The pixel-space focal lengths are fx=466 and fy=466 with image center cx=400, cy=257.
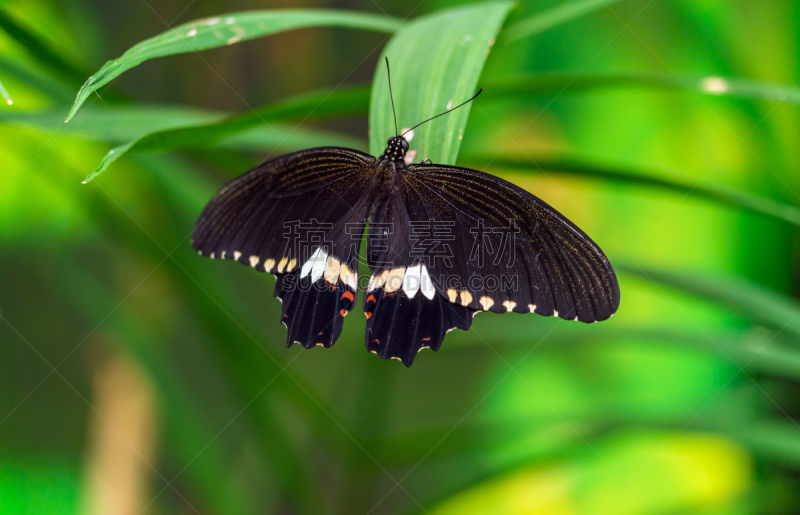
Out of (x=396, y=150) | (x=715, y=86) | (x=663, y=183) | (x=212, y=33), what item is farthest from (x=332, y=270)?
(x=715, y=86)

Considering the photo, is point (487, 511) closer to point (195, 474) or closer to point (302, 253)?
point (195, 474)

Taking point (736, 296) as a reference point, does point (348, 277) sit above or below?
below

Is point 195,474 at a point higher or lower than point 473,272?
lower

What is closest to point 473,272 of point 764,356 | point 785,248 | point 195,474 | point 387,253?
point 387,253

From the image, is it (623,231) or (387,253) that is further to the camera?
(623,231)

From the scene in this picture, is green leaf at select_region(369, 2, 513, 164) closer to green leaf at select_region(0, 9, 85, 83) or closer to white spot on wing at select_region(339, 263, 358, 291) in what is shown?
white spot on wing at select_region(339, 263, 358, 291)

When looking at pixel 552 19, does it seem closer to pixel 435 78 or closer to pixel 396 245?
pixel 435 78

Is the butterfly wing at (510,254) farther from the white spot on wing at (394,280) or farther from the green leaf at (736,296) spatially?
the green leaf at (736,296)
